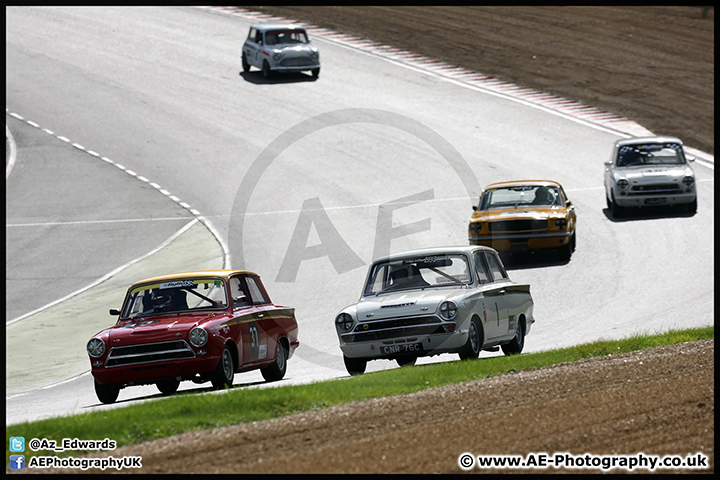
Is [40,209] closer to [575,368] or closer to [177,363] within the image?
[177,363]

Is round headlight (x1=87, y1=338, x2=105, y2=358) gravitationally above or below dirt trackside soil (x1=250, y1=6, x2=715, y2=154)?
below

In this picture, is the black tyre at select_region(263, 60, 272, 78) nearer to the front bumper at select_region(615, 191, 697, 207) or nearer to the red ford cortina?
the front bumper at select_region(615, 191, 697, 207)

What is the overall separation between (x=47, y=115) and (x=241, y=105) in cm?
698

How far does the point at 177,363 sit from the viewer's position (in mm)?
10781

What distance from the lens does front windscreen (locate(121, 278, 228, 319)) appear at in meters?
11.8

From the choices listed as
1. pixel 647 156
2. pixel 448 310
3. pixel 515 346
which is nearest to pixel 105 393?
pixel 448 310

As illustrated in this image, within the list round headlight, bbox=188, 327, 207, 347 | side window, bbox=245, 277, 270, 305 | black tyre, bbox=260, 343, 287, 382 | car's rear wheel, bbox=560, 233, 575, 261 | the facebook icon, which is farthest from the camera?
car's rear wheel, bbox=560, 233, 575, 261

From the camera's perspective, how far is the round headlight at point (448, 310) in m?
11.1

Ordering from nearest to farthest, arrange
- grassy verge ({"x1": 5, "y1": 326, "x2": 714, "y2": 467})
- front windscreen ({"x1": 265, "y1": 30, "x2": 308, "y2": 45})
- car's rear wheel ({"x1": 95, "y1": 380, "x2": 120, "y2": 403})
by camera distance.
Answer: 1. grassy verge ({"x1": 5, "y1": 326, "x2": 714, "y2": 467})
2. car's rear wheel ({"x1": 95, "y1": 380, "x2": 120, "y2": 403})
3. front windscreen ({"x1": 265, "y1": 30, "x2": 308, "y2": 45})

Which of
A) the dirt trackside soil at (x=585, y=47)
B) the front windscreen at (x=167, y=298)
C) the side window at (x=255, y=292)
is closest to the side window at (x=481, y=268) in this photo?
the side window at (x=255, y=292)

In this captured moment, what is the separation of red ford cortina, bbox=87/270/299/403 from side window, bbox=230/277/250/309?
0.01m

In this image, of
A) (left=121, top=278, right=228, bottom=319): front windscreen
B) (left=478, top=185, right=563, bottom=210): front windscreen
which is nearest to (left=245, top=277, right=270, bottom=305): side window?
(left=121, top=278, right=228, bottom=319): front windscreen

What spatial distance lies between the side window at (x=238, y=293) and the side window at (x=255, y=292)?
14 centimetres

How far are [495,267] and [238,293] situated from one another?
356 centimetres
